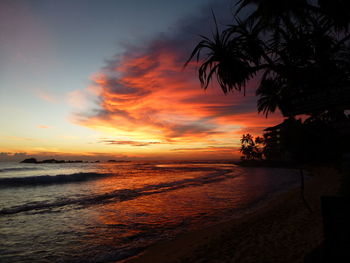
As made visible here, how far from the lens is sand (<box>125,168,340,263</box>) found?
4.98 metres

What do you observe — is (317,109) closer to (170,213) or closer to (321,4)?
(321,4)

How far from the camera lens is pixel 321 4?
3.77 meters

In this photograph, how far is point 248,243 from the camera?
19.1 feet

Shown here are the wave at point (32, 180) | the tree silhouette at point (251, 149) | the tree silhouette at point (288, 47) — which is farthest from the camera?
the tree silhouette at point (251, 149)

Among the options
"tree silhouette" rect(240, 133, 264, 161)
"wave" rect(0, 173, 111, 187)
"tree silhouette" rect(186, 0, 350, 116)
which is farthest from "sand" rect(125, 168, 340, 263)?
"tree silhouette" rect(240, 133, 264, 161)

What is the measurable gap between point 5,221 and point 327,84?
Answer: 12589 mm

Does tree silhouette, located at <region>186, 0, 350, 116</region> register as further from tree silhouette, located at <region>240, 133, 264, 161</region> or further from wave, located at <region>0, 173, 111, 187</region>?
tree silhouette, located at <region>240, 133, 264, 161</region>

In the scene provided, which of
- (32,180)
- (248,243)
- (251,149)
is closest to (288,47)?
(248,243)

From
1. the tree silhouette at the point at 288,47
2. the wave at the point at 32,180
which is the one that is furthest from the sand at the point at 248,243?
the wave at the point at 32,180

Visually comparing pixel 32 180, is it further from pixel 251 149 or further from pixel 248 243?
pixel 251 149

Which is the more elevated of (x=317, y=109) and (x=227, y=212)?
(x=317, y=109)

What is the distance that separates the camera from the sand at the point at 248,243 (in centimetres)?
498

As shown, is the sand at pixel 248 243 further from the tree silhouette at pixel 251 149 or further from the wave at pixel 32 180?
the tree silhouette at pixel 251 149

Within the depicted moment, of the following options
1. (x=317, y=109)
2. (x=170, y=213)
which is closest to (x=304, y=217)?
(x=170, y=213)
